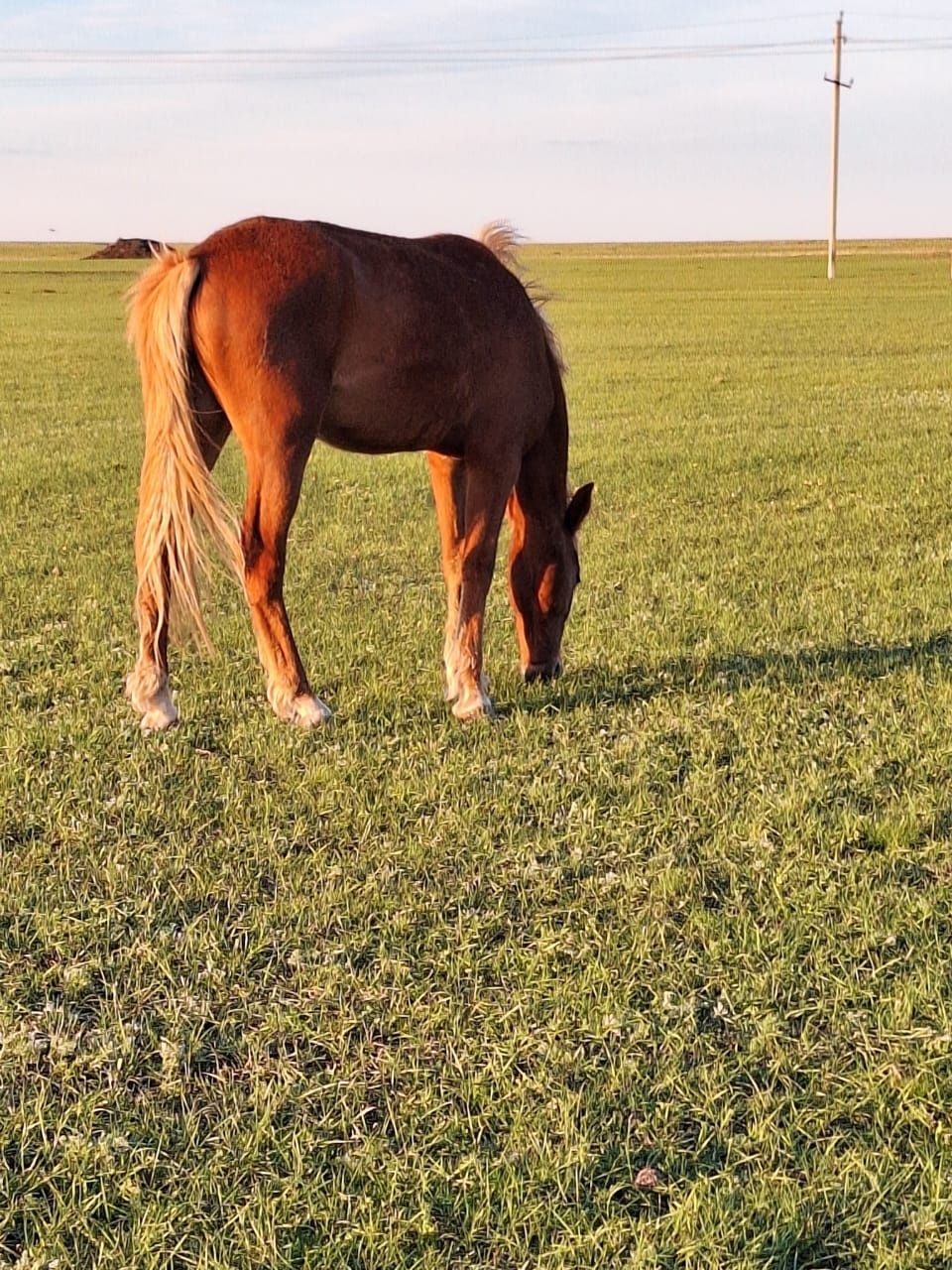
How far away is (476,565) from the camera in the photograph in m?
6.20

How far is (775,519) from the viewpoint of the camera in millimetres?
10617

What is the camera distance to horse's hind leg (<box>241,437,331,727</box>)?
18.2 ft

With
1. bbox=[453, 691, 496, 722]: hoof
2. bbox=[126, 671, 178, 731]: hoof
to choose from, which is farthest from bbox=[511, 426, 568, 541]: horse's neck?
bbox=[126, 671, 178, 731]: hoof

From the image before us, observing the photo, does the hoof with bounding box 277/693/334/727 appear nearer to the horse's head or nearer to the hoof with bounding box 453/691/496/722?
the hoof with bounding box 453/691/496/722

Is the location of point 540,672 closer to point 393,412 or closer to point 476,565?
point 476,565

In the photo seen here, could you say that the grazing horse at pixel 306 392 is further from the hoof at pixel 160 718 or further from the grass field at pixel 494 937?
the grass field at pixel 494 937

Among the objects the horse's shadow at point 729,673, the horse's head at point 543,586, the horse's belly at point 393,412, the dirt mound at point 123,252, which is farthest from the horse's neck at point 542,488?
the dirt mound at point 123,252

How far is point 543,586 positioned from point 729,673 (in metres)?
1.14

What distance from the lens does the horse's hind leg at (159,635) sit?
5.70 meters

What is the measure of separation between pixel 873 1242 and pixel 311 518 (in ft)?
31.3

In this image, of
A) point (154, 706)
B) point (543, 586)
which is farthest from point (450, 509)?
point (154, 706)

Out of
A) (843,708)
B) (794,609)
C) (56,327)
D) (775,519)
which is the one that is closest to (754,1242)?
(843,708)

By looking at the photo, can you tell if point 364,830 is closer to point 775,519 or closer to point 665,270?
point 775,519

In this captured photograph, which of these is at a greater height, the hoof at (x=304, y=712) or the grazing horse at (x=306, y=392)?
the grazing horse at (x=306, y=392)
